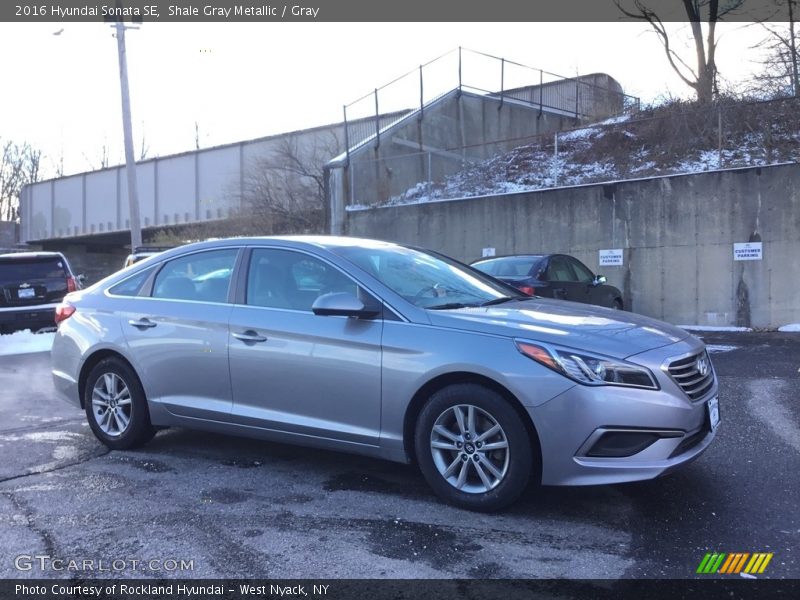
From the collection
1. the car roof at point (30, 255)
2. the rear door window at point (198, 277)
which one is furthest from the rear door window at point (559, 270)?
the car roof at point (30, 255)

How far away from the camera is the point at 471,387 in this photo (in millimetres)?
3969

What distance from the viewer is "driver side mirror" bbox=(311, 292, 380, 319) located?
14.1ft

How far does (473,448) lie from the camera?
13.1 feet

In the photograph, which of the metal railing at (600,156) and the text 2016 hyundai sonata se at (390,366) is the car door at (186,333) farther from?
the metal railing at (600,156)

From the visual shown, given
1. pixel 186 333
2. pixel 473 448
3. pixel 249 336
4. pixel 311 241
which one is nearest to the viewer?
pixel 473 448

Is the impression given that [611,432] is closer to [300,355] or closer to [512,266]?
[300,355]

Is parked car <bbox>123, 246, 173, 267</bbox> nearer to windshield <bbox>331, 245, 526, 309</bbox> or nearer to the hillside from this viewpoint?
the hillside

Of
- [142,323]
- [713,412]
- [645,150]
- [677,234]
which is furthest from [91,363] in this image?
[645,150]

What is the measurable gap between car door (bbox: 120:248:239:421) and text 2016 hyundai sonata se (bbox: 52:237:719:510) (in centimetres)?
1

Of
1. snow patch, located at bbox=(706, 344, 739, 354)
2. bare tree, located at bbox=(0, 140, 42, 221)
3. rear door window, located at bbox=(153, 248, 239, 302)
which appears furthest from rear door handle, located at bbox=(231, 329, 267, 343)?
bare tree, located at bbox=(0, 140, 42, 221)

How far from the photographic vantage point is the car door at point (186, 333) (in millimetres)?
4957

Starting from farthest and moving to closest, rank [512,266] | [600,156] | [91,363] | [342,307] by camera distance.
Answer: [600,156], [512,266], [91,363], [342,307]

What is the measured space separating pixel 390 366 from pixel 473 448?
67 cm

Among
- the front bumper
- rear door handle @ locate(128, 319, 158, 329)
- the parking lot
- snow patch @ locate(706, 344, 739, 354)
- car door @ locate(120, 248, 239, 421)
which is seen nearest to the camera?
the parking lot
